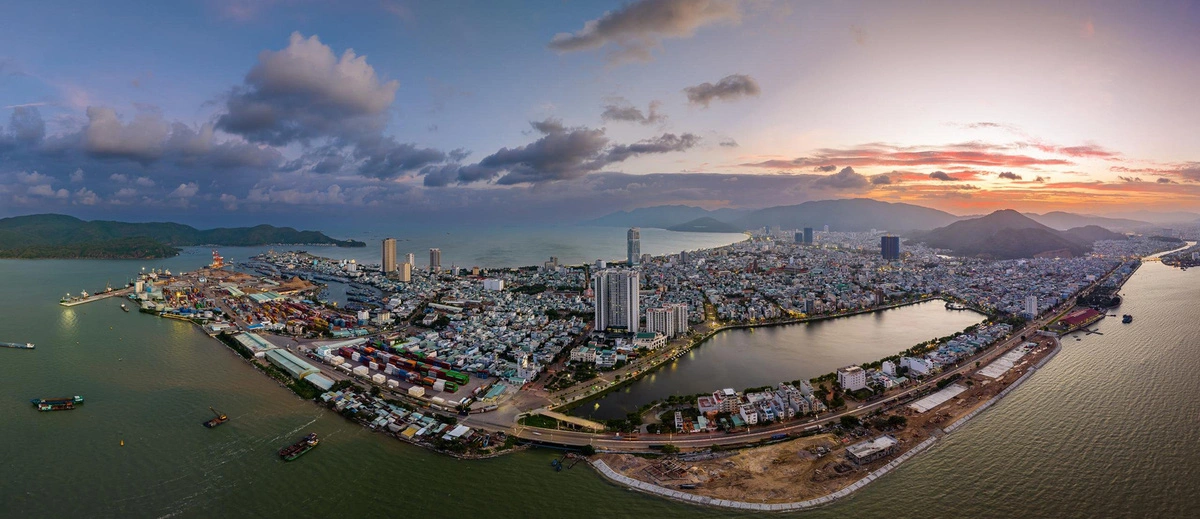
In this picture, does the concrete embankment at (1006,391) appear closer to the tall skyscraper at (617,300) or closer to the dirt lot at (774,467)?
the dirt lot at (774,467)

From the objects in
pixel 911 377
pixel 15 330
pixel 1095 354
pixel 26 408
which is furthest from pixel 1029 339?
pixel 15 330

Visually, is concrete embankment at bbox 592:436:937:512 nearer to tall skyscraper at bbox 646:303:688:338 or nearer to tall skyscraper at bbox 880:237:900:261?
tall skyscraper at bbox 646:303:688:338

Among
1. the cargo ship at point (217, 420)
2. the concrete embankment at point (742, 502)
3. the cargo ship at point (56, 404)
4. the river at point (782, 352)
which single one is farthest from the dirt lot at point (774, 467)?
the cargo ship at point (56, 404)

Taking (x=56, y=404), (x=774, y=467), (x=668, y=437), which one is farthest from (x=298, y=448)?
(x=774, y=467)

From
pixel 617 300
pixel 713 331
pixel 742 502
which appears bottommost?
pixel 742 502

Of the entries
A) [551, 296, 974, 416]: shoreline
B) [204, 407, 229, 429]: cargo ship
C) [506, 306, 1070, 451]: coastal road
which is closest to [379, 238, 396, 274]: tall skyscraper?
[204, 407, 229, 429]: cargo ship

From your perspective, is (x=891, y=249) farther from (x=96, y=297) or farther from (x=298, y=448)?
(x=96, y=297)

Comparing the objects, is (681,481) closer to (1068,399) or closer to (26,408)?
(1068,399)
